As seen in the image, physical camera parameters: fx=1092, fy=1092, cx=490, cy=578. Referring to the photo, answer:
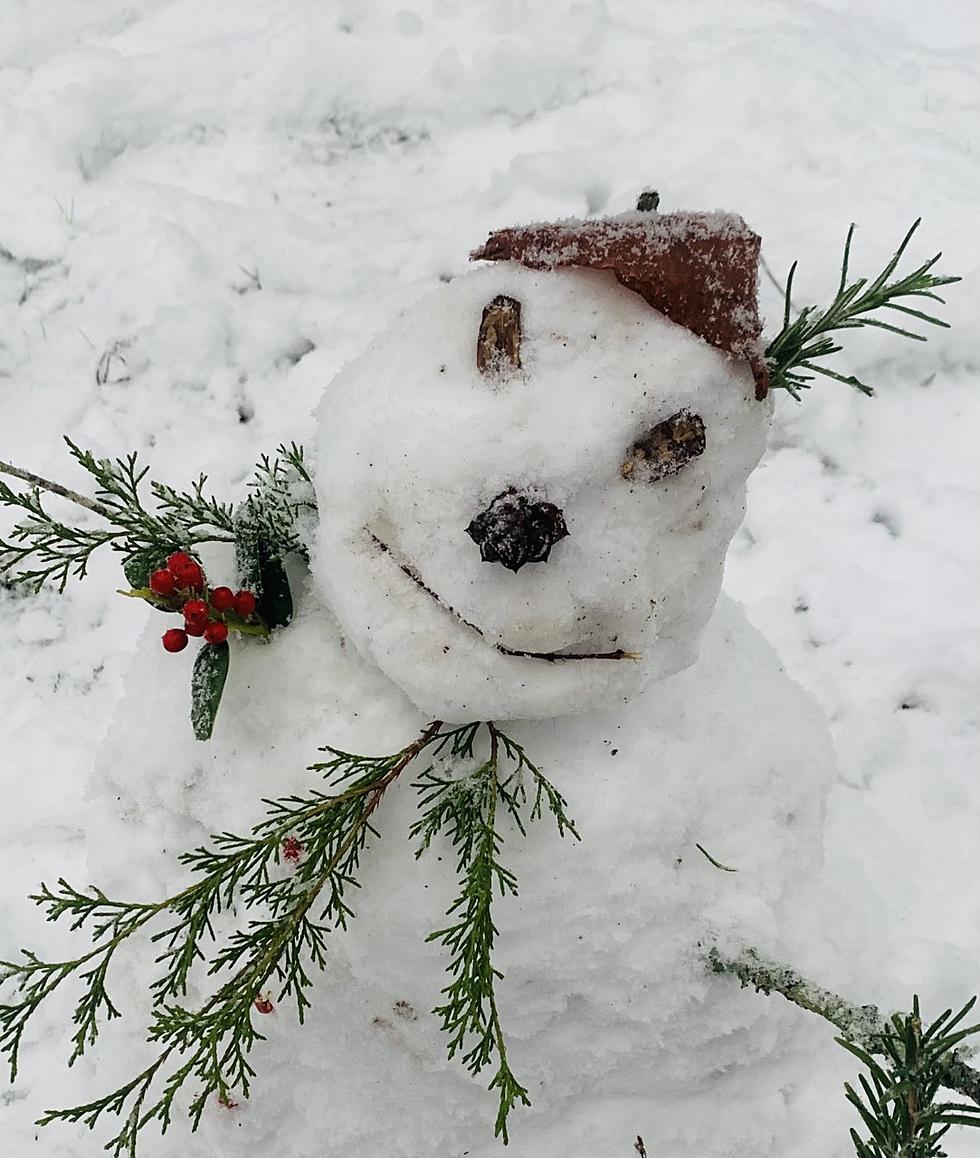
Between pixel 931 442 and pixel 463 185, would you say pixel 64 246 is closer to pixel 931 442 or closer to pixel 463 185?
pixel 463 185

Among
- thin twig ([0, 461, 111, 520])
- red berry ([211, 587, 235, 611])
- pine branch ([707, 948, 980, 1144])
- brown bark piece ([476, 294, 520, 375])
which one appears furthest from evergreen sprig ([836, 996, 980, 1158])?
thin twig ([0, 461, 111, 520])

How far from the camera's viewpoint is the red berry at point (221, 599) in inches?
41.8

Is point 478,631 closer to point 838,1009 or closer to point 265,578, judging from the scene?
point 265,578

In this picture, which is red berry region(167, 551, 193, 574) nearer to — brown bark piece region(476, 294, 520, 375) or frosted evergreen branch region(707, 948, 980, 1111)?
brown bark piece region(476, 294, 520, 375)

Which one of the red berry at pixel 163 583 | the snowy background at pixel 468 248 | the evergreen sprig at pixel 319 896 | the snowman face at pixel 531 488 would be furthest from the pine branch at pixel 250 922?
the snowy background at pixel 468 248

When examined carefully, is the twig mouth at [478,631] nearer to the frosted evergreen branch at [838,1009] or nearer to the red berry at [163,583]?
the red berry at [163,583]

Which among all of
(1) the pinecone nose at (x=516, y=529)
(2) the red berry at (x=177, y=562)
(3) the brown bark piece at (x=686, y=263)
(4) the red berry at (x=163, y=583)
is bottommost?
(4) the red berry at (x=163, y=583)

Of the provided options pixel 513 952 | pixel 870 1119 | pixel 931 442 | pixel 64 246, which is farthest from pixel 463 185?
pixel 870 1119

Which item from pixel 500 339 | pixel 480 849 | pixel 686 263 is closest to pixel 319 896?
pixel 480 849

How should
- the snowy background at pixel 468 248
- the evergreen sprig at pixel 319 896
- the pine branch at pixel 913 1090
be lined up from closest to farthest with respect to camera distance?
1. the pine branch at pixel 913 1090
2. the evergreen sprig at pixel 319 896
3. the snowy background at pixel 468 248

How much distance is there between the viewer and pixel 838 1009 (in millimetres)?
964

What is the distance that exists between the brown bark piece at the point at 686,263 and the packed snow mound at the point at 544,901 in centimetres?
43

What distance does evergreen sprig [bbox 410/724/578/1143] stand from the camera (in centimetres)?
94

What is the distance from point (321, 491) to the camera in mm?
990
